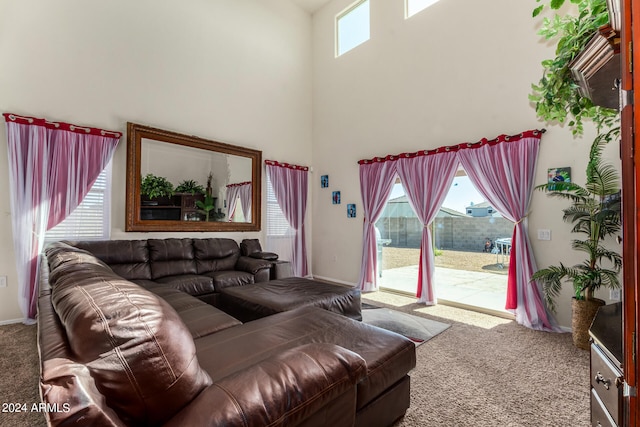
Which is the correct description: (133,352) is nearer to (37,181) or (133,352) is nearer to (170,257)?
(170,257)

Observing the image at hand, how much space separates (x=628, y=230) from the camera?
0.73 m

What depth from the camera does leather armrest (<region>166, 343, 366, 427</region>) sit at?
32.9 inches

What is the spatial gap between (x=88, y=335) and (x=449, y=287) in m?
4.46

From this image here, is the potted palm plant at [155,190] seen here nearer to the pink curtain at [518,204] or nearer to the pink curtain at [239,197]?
the pink curtain at [239,197]

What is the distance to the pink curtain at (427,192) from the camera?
13.7 ft

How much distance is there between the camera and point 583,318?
2717 mm

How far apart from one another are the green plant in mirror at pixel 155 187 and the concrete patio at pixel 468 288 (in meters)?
3.91

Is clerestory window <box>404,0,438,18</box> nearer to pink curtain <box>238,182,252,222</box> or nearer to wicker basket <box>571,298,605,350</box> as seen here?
pink curtain <box>238,182,252,222</box>

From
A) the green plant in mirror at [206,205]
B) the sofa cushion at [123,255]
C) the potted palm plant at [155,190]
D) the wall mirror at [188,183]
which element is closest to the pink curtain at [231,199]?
the wall mirror at [188,183]

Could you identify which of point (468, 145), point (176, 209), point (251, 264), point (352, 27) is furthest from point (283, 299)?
point (352, 27)

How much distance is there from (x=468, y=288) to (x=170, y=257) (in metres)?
4.19

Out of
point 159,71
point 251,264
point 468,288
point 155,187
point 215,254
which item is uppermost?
point 159,71

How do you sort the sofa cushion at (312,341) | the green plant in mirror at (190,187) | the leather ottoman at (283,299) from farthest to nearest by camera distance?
the green plant in mirror at (190,187) < the leather ottoman at (283,299) < the sofa cushion at (312,341)

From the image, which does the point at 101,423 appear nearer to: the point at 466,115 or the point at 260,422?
the point at 260,422
